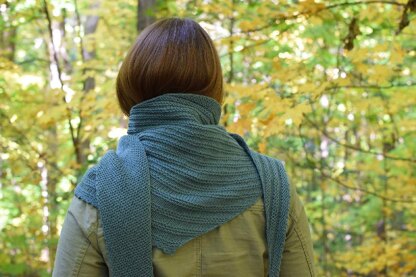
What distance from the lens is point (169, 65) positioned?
1.01m

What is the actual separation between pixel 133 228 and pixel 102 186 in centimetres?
11

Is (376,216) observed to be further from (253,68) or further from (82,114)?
(82,114)

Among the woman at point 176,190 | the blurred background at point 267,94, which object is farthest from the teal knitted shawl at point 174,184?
the blurred background at point 267,94

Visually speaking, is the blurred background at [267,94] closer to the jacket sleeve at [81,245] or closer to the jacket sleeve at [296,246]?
the jacket sleeve at [296,246]

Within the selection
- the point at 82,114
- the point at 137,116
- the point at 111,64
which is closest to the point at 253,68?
the point at 111,64

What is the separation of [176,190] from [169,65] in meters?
0.26

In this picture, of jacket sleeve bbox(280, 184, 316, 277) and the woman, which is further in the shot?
jacket sleeve bbox(280, 184, 316, 277)

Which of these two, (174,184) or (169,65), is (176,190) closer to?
(174,184)

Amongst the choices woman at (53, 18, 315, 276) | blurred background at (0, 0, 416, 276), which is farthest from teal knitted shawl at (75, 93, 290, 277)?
blurred background at (0, 0, 416, 276)

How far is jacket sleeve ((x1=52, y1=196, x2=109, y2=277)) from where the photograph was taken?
96 centimetres

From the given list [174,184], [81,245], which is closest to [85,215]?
[81,245]

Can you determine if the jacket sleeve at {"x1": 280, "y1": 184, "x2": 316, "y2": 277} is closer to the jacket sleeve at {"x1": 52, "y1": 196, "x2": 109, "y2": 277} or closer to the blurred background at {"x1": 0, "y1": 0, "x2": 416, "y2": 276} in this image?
the jacket sleeve at {"x1": 52, "y1": 196, "x2": 109, "y2": 277}

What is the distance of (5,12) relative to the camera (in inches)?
142

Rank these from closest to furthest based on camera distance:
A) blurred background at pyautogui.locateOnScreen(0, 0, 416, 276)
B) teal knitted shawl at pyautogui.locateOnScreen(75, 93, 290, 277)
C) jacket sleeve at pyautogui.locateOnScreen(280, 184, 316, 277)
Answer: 1. teal knitted shawl at pyautogui.locateOnScreen(75, 93, 290, 277)
2. jacket sleeve at pyautogui.locateOnScreen(280, 184, 316, 277)
3. blurred background at pyautogui.locateOnScreen(0, 0, 416, 276)
